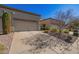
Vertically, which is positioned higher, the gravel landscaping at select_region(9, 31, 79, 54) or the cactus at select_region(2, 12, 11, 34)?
the cactus at select_region(2, 12, 11, 34)

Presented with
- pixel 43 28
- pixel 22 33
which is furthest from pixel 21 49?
pixel 43 28

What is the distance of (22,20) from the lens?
9852 mm

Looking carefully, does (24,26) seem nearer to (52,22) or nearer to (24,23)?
(24,23)

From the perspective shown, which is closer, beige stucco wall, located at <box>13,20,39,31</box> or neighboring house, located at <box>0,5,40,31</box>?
neighboring house, located at <box>0,5,40,31</box>

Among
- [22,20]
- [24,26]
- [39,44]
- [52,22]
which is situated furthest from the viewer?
[22,20]

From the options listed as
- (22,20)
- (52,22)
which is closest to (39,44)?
(52,22)

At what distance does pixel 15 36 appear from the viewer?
926cm

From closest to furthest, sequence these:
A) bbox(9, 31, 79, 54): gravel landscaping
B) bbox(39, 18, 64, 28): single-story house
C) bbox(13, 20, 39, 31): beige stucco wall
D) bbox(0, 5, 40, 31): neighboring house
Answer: bbox(9, 31, 79, 54): gravel landscaping, bbox(39, 18, 64, 28): single-story house, bbox(0, 5, 40, 31): neighboring house, bbox(13, 20, 39, 31): beige stucco wall

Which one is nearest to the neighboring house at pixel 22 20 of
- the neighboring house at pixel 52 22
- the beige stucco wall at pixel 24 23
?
the beige stucco wall at pixel 24 23

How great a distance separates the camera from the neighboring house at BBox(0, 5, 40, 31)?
9.46 meters

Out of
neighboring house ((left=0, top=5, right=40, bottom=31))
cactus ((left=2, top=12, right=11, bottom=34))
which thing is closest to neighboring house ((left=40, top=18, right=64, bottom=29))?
neighboring house ((left=0, top=5, right=40, bottom=31))

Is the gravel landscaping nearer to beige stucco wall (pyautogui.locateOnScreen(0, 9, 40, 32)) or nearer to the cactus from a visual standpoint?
beige stucco wall (pyautogui.locateOnScreen(0, 9, 40, 32))

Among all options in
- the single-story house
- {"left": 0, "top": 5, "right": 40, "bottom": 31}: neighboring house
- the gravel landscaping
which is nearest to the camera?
the gravel landscaping

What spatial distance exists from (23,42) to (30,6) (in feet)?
6.85
